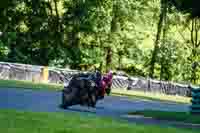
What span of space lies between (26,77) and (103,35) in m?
19.6

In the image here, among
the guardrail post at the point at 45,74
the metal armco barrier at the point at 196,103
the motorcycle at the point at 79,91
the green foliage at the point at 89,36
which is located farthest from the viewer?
the green foliage at the point at 89,36

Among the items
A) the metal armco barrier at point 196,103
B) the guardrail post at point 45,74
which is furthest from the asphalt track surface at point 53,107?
the guardrail post at point 45,74

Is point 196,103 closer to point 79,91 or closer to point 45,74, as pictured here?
point 79,91

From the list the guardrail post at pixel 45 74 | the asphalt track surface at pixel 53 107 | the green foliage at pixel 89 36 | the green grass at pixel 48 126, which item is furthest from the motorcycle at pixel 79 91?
the green foliage at pixel 89 36

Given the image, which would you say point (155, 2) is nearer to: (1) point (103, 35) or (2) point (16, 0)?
(1) point (103, 35)

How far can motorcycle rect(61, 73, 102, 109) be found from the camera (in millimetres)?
22734

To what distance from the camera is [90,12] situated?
6725cm

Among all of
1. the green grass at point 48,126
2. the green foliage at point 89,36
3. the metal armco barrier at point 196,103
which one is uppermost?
the green foliage at point 89,36

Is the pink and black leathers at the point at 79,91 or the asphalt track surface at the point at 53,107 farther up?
the pink and black leathers at the point at 79,91

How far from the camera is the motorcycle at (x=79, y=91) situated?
22.7 m

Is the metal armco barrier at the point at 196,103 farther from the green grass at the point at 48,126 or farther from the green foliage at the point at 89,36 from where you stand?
the green foliage at the point at 89,36

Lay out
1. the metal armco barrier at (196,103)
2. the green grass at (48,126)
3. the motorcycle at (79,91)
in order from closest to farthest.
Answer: the green grass at (48,126) → the motorcycle at (79,91) → the metal armco barrier at (196,103)

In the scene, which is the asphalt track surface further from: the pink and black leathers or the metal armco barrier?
the metal armco barrier

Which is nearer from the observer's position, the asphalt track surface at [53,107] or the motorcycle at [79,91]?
the asphalt track surface at [53,107]
